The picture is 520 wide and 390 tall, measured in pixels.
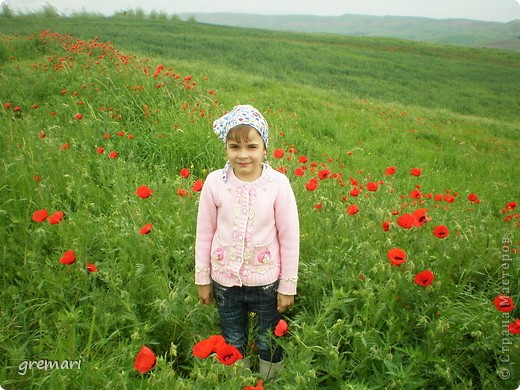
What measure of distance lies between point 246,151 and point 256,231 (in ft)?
1.40

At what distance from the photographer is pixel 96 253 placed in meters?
2.52

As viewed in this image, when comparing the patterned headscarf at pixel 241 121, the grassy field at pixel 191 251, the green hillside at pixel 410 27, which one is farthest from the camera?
the green hillside at pixel 410 27

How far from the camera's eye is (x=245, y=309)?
211 centimetres

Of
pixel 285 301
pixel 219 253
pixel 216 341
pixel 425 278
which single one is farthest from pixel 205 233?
pixel 425 278

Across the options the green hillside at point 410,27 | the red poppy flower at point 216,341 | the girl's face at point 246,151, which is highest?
the green hillside at point 410,27

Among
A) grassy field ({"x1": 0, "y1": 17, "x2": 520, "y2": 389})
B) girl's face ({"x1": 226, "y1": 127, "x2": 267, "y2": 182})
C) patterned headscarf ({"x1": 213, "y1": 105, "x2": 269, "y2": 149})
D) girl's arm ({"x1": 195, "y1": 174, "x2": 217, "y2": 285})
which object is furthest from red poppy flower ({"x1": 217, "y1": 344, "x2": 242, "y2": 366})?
patterned headscarf ({"x1": 213, "y1": 105, "x2": 269, "y2": 149})

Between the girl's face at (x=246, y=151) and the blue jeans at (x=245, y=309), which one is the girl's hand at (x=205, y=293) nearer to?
the blue jeans at (x=245, y=309)

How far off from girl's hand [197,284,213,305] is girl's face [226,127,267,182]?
68 cm

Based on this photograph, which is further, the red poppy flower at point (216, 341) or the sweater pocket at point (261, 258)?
the sweater pocket at point (261, 258)

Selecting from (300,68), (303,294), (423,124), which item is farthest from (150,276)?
(300,68)

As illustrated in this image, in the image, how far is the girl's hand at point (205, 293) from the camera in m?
2.02

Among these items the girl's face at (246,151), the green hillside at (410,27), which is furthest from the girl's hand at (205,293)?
the green hillside at (410,27)

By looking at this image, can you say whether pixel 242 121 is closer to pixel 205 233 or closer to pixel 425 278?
pixel 205 233

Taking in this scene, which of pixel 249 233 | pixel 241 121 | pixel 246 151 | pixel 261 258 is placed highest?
pixel 241 121
